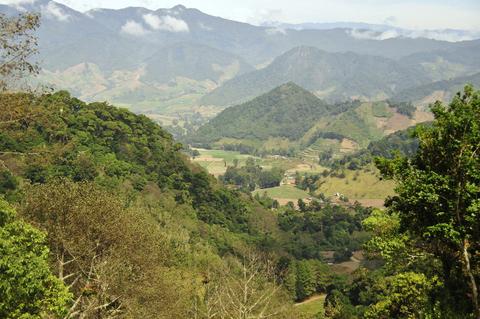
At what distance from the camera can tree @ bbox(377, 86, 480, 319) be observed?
50.0 ft

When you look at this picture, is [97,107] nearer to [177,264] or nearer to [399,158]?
[177,264]

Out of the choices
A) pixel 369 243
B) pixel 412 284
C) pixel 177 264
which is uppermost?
pixel 369 243

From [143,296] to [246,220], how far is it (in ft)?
246

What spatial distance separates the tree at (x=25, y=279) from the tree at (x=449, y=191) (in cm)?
1341

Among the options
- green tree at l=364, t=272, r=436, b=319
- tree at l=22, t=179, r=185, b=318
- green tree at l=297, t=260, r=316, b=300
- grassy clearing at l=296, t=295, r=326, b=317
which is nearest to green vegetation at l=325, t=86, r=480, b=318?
green tree at l=364, t=272, r=436, b=319

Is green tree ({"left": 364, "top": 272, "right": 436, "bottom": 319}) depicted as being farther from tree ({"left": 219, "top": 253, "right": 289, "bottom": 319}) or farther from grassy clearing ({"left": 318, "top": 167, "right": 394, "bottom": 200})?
grassy clearing ({"left": 318, "top": 167, "right": 394, "bottom": 200})

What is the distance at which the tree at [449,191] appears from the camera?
15242mm

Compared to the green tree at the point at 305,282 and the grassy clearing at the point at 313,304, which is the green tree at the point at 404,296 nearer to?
the grassy clearing at the point at 313,304

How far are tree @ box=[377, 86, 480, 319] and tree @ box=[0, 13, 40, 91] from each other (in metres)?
14.6

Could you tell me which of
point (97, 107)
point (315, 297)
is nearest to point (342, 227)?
point (315, 297)

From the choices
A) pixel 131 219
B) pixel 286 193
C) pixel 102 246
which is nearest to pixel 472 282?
pixel 102 246

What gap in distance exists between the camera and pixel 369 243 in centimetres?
1983

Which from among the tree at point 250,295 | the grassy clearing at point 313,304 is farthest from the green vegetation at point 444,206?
the grassy clearing at point 313,304

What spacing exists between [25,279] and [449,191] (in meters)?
14.9
